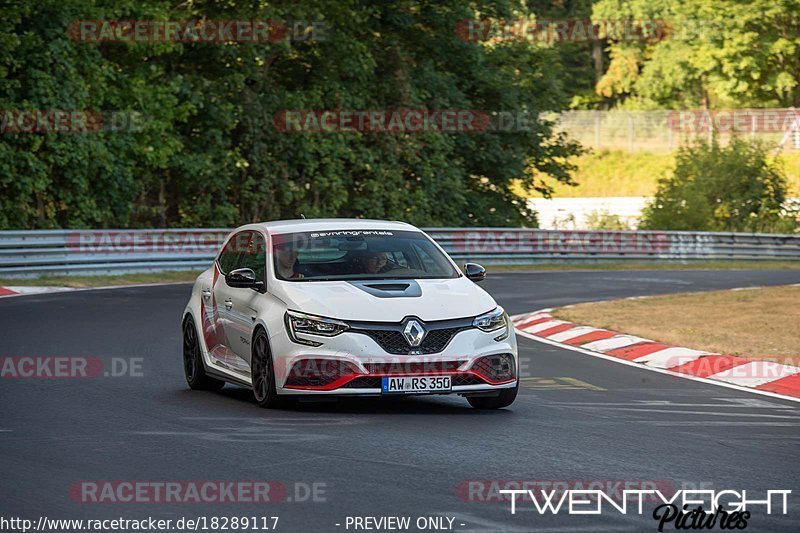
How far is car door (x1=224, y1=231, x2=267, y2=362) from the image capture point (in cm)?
1209

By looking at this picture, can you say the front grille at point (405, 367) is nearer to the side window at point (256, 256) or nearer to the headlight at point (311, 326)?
the headlight at point (311, 326)

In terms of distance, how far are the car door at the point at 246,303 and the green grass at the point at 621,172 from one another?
5987cm

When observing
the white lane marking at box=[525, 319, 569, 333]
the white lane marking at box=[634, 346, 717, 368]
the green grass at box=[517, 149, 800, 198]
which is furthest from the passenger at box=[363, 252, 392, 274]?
the green grass at box=[517, 149, 800, 198]

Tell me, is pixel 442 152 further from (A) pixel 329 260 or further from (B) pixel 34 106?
(A) pixel 329 260

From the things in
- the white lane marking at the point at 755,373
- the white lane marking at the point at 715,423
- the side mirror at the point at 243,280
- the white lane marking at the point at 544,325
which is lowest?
the white lane marking at the point at 544,325

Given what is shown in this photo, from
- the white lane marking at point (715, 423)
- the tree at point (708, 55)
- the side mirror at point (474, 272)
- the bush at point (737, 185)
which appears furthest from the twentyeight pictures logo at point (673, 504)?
the tree at point (708, 55)

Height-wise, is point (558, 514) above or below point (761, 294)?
above

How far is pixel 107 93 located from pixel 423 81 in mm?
12514

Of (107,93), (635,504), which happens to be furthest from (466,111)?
(635,504)

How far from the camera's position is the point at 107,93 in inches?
1355

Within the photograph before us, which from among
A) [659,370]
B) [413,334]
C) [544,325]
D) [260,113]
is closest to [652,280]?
[260,113]

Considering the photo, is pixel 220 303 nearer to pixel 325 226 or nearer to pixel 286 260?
pixel 286 260

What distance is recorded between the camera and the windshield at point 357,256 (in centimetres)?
1219

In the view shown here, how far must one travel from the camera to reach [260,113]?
39.2 metres
